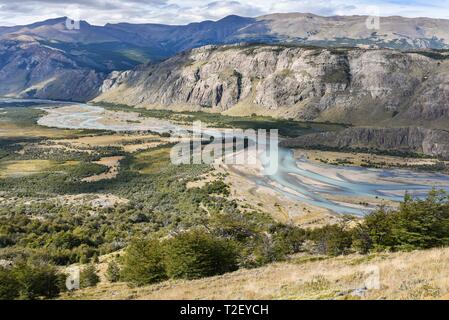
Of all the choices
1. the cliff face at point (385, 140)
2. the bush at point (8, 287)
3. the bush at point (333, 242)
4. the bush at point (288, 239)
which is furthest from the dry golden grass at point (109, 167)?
the bush at point (8, 287)

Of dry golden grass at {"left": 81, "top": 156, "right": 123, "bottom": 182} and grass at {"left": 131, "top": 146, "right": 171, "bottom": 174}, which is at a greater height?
grass at {"left": 131, "top": 146, "right": 171, "bottom": 174}

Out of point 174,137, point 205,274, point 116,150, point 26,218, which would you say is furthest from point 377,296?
point 174,137

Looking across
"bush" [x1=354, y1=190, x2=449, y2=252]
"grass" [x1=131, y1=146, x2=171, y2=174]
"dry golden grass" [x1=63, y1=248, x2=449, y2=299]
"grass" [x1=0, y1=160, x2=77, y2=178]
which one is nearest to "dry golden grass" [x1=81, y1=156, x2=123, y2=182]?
"grass" [x1=131, y1=146, x2=171, y2=174]

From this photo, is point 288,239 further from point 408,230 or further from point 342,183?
point 342,183

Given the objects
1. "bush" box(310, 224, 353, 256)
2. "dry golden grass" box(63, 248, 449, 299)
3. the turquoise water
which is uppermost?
"dry golden grass" box(63, 248, 449, 299)

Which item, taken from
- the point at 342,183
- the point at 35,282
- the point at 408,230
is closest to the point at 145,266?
the point at 35,282

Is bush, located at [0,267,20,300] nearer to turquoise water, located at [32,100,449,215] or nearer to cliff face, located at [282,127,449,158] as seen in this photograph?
turquoise water, located at [32,100,449,215]

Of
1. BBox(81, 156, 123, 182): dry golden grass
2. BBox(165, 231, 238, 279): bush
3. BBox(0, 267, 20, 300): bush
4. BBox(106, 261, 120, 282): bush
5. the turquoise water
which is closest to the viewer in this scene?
BBox(0, 267, 20, 300): bush
